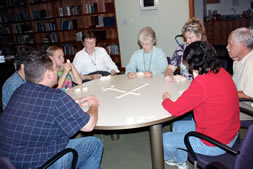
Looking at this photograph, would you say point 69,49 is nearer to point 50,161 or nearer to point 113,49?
point 113,49

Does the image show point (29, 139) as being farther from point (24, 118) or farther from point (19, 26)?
point (19, 26)

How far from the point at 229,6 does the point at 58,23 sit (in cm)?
679

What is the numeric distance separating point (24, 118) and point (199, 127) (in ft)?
3.93

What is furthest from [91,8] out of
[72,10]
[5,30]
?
[5,30]

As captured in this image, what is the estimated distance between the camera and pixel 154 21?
5406mm

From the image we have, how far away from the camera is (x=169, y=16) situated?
5.18 m

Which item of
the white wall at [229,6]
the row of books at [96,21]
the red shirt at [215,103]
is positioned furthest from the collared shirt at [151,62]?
the white wall at [229,6]

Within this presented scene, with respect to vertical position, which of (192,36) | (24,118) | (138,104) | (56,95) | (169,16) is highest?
(169,16)

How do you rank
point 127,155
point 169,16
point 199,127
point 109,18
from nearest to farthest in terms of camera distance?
point 199,127 → point 127,155 → point 169,16 → point 109,18

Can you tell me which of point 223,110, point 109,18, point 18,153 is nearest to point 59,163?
point 18,153

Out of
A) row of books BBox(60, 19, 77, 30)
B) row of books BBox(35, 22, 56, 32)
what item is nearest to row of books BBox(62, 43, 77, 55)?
row of books BBox(60, 19, 77, 30)

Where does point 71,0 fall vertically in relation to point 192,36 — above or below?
above

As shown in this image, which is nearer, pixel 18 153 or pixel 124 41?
pixel 18 153

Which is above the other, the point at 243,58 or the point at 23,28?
the point at 23,28
